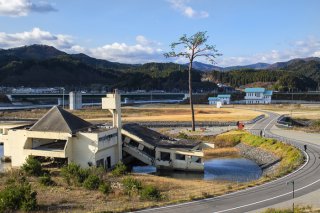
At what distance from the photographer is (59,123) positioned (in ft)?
129

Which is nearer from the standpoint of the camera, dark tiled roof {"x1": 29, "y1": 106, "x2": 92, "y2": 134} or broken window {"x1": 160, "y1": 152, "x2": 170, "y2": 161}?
dark tiled roof {"x1": 29, "y1": 106, "x2": 92, "y2": 134}

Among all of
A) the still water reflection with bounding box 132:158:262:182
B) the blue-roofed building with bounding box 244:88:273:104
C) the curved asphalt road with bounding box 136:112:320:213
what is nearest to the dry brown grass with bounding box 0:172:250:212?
the curved asphalt road with bounding box 136:112:320:213

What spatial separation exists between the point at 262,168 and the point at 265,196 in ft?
50.2

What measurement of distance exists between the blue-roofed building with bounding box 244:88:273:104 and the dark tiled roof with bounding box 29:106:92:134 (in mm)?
110599

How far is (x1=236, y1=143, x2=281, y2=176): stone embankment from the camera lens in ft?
125

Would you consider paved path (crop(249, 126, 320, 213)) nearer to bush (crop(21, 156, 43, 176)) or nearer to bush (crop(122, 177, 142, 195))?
bush (crop(122, 177, 142, 195))

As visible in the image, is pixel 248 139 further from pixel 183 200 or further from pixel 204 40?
pixel 183 200

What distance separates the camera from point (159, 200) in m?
23.9

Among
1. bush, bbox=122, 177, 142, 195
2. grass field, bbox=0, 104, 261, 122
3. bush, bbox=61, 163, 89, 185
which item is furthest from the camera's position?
grass field, bbox=0, 104, 261, 122

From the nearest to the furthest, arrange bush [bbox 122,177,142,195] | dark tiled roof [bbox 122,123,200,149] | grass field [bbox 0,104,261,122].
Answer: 1. bush [bbox 122,177,142,195]
2. dark tiled roof [bbox 122,123,200,149]
3. grass field [bbox 0,104,261,122]

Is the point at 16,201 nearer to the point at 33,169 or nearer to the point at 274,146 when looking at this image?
the point at 33,169

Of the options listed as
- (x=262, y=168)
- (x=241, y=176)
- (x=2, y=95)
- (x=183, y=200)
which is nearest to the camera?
(x=183, y=200)

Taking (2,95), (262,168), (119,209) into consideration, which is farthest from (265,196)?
(2,95)

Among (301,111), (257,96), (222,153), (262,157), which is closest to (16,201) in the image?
(262,157)
